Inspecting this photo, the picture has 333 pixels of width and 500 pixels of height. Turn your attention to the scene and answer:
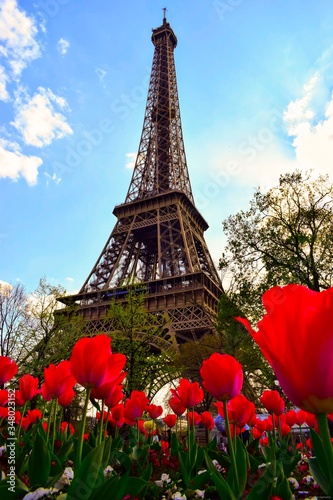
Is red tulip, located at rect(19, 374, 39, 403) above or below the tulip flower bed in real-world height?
above

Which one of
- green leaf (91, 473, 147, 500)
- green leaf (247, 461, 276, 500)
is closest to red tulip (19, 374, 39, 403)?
green leaf (91, 473, 147, 500)

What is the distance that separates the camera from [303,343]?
0.86m

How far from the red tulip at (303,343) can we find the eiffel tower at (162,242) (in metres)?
20.7

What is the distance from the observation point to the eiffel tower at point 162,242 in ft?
94.3

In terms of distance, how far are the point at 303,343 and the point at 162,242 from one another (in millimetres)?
35755

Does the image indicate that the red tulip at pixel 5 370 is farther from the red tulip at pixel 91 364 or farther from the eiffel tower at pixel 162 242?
the eiffel tower at pixel 162 242

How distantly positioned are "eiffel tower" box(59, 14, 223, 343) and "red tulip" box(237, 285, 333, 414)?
2069 cm

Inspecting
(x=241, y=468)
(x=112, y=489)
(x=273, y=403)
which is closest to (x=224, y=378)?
(x=241, y=468)

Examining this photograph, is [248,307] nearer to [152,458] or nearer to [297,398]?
[152,458]

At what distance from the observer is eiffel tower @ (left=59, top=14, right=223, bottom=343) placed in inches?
1131

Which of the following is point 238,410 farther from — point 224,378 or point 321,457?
point 321,457

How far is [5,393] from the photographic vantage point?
339 cm

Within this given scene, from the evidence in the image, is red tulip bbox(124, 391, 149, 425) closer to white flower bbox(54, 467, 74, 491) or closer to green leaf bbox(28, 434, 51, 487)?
white flower bbox(54, 467, 74, 491)

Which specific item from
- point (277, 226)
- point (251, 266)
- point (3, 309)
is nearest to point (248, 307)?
point (251, 266)
